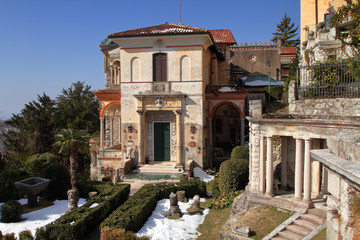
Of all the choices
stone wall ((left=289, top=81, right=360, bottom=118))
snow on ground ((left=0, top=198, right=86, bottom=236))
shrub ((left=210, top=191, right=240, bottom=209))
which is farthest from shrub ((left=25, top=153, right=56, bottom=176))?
stone wall ((left=289, top=81, right=360, bottom=118))

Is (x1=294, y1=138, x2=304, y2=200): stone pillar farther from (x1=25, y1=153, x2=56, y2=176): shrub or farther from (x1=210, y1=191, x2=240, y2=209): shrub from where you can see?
(x1=25, y1=153, x2=56, y2=176): shrub

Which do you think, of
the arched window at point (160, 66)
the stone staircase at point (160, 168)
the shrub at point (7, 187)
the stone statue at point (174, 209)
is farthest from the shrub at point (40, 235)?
the arched window at point (160, 66)

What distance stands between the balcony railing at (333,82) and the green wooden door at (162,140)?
11.2 m

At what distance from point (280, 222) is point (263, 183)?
6.53ft

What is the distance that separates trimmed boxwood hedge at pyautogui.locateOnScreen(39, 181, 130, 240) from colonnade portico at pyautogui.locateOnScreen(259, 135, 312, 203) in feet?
23.9

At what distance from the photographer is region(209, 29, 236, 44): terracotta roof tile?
30.4 metres

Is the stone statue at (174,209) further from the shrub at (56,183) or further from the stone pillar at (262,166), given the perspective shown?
the shrub at (56,183)

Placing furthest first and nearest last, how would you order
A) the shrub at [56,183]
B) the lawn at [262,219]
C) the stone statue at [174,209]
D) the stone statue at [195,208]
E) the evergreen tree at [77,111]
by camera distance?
the evergreen tree at [77,111] → the shrub at [56,183] → the stone statue at [195,208] → the stone statue at [174,209] → the lawn at [262,219]

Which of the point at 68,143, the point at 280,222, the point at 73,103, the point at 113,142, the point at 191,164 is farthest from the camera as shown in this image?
the point at 73,103

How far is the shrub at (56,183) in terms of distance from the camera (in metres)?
17.0

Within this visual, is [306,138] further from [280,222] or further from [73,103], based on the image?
[73,103]

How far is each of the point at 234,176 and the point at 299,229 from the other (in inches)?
227

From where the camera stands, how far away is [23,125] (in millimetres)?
34062

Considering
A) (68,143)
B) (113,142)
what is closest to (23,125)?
(113,142)
